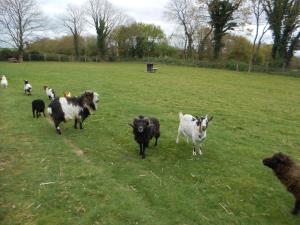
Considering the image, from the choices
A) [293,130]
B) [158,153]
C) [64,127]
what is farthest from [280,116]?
[64,127]

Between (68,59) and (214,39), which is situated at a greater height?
(214,39)

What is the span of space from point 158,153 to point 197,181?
1.78 metres

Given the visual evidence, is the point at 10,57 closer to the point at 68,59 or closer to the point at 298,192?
the point at 68,59

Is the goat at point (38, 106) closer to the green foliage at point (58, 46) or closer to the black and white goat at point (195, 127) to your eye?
the black and white goat at point (195, 127)

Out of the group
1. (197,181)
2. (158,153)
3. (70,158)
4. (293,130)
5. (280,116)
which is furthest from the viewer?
(280,116)

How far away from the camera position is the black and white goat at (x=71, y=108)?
8922mm

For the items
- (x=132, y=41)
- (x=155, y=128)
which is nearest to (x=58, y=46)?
(x=132, y=41)

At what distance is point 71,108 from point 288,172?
21.2 feet

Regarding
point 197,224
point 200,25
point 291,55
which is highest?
point 200,25

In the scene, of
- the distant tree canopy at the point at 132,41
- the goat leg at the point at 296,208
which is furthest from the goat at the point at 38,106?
the distant tree canopy at the point at 132,41

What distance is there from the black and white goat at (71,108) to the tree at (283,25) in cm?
3783

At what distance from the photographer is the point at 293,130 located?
35.0ft

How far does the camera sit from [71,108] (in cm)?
912

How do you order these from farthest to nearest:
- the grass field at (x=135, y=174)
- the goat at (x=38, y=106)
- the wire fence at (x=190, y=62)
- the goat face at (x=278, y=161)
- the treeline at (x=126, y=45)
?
the treeline at (x=126, y=45)
the wire fence at (x=190, y=62)
the goat at (x=38, y=106)
the goat face at (x=278, y=161)
the grass field at (x=135, y=174)
